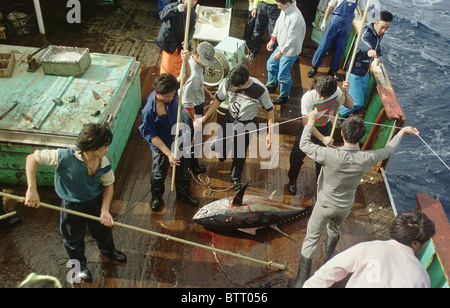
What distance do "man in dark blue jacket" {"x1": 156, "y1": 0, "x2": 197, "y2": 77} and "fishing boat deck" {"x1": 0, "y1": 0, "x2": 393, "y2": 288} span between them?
3.86 ft

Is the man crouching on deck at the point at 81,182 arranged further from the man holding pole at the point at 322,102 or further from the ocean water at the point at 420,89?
the ocean water at the point at 420,89

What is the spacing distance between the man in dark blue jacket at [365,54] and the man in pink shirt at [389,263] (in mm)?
3640

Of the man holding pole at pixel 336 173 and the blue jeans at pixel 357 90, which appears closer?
the man holding pole at pixel 336 173

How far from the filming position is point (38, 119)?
4.69 meters

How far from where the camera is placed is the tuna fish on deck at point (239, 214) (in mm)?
4641

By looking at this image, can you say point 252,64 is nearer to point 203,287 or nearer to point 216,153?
point 216,153

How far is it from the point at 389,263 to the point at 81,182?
272 cm

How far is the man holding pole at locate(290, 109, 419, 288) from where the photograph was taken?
3.69 meters

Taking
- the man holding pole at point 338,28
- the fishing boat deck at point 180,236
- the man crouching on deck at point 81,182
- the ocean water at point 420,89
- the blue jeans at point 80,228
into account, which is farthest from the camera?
the ocean water at point 420,89

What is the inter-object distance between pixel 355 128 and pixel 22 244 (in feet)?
13.3

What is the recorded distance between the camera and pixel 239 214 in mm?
4645

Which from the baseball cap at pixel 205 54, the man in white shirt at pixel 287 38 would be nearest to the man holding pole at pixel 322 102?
the baseball cap at pixel 205 54

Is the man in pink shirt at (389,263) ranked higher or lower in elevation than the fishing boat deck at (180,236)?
higher
